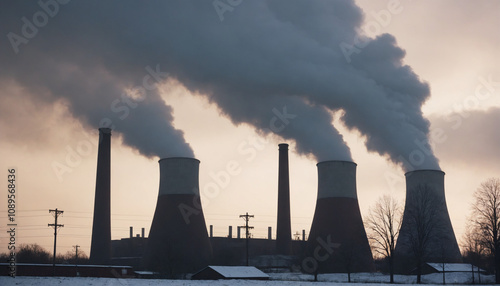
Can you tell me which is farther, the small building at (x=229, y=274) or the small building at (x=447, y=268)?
the small building at (x=447, y=268)

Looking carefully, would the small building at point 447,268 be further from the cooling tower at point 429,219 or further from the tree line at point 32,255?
the tree line at point 32,255

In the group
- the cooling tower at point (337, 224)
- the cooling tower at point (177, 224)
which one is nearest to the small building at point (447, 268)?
the cooling tower at point (337, 224)

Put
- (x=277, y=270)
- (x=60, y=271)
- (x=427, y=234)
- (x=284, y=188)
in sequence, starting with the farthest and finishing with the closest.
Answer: (x=284, y=188) < (x=277, y=270) < (x=427, y=234) < (x=60, y=271)

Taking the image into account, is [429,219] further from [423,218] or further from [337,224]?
[337,224]

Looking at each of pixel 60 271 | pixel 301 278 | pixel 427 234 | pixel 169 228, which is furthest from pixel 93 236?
pixel 427 234

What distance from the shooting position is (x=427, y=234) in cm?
3697

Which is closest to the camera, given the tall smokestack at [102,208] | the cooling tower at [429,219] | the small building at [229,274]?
the small building at [229,274]

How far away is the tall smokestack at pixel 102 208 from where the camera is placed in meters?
41.1

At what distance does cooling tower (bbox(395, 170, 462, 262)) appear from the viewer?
38.2 m

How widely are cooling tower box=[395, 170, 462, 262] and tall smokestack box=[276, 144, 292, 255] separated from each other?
28.3 feet

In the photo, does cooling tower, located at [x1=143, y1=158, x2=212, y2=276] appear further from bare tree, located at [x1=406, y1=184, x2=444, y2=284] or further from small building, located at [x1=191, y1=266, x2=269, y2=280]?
bare tree, located at [x1=406, y1=184, x2=444, y2=284]

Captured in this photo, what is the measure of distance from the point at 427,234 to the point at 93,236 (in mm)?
19975

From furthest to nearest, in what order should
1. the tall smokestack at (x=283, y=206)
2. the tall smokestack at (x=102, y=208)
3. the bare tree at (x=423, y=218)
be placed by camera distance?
the tall smokestack at (x=283, y=206)
the tall smokestack at (x=102, y=208)
the bare tree at (x=423, y=218)

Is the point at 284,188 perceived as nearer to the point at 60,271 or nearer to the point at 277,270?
the point at 277,270
